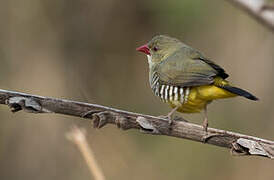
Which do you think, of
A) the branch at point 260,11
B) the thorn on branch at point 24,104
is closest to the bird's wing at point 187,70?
A: the branch at point 260,11

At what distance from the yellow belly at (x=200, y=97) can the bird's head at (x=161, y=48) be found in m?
0.80

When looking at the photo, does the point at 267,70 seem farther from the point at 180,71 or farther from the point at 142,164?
the point at 180,71

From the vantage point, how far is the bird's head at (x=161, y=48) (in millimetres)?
4938

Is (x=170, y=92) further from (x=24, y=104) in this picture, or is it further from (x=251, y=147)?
(x=24, y=104)

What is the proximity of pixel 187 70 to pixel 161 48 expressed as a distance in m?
0.74

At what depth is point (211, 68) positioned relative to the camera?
13.8ft

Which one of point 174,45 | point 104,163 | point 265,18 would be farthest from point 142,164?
point 265,18

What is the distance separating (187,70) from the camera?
4328 mm

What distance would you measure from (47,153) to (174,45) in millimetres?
2599

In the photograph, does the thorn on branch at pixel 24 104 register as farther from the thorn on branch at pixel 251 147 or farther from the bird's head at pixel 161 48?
the bird's head at pixel 161 48

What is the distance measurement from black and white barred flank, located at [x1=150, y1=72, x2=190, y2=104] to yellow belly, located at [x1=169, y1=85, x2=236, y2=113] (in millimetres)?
29

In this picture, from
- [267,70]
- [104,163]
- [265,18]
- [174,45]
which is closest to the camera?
[265,18]

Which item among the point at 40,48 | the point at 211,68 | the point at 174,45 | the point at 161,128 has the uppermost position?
the point at 40,48

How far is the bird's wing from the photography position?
13.4 feet
